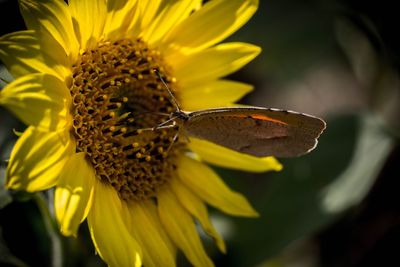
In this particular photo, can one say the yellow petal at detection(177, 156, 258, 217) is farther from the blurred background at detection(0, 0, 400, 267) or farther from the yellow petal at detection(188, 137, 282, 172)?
the blurred background at detection(0, 0, 400, 267)

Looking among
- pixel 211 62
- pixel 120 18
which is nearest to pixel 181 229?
pixel 211 62

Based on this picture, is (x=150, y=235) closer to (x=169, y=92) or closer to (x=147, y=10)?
(x=169, y=92)

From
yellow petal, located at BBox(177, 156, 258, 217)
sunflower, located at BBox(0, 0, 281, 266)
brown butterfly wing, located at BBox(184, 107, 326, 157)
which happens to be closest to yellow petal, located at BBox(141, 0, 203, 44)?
sunflower, located at BBox(0, 0, 281, 266)

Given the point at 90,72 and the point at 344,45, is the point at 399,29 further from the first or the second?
the point at 90,72

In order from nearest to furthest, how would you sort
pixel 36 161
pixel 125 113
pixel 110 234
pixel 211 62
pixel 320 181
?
1. pixel 36 161
2. pixel 110 234
3. pixel 125 113
4. pixel 211 62
5. pixel 320 181

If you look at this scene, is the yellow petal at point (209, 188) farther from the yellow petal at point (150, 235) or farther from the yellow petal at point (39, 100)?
the yellow petal at point (39, 100)

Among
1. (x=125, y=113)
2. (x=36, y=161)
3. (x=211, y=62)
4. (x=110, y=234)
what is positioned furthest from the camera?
(x=211, y=62)

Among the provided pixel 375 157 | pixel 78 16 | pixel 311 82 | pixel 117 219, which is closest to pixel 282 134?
pixel 117 219
